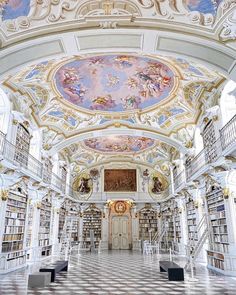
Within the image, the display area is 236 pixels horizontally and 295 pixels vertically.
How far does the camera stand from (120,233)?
65.6ft

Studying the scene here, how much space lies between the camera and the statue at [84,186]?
20884 millimetres

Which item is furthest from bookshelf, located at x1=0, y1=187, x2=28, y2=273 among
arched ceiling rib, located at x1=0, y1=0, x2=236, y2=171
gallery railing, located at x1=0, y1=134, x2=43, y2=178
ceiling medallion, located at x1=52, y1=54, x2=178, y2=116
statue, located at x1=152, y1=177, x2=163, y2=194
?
statue, located at x1=152, y1=177, x2=163, y2=194

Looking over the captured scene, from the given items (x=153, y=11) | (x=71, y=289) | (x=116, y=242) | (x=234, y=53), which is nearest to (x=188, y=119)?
(x=234, y=53)

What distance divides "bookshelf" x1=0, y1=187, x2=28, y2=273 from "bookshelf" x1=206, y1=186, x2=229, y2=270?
7.31 metres

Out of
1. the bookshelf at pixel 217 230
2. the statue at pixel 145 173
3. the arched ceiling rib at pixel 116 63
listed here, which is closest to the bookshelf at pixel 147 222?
the statue at pixel 145 173

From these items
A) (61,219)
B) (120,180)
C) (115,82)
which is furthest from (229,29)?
(120,180)

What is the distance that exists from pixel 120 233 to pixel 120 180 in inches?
165

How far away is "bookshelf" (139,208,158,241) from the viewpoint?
65.1 ft

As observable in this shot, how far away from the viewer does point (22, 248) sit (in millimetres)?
10211

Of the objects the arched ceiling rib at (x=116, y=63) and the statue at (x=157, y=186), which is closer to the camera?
the arched ceiling rib at (x=116, y=63)

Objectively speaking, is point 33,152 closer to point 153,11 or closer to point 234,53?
point 153,11

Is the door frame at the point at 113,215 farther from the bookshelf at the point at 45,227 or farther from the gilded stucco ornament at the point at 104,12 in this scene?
the gilded stucco ornament at the point at 104,12

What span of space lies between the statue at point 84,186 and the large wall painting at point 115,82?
9.83 metres

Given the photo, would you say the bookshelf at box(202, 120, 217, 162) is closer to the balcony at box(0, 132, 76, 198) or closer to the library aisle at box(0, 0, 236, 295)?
the library aisle at box(0, 0, 236, 295)
